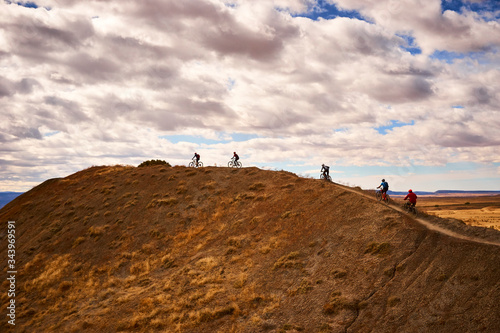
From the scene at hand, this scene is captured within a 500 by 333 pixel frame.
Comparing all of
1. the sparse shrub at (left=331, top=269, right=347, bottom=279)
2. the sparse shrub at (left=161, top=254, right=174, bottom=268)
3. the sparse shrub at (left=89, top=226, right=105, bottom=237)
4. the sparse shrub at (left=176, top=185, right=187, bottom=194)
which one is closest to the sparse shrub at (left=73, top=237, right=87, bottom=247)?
the sparse shrub at (left=89, top=226, right=105, bottom=237)

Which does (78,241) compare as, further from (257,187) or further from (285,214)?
(285,214)

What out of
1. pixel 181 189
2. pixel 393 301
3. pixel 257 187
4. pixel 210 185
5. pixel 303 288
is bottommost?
pixel 303 288

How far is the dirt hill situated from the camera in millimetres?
16328

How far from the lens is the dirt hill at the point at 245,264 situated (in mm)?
16328

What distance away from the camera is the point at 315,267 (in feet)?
70.6

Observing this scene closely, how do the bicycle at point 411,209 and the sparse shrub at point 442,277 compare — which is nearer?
the sparse shrub at point 442,277

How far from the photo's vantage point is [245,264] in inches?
958

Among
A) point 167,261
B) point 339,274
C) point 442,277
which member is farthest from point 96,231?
point 442,277

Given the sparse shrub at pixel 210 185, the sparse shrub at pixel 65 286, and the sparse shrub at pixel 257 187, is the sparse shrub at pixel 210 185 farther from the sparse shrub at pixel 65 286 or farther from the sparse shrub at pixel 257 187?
the sparse shrub at pixel 65 286

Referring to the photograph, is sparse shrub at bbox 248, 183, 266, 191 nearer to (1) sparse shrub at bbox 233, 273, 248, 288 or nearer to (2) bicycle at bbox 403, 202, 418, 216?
(1) sparse shrub at bbox 233, 273, 248, 288

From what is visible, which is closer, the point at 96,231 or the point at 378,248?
the point at 378,248

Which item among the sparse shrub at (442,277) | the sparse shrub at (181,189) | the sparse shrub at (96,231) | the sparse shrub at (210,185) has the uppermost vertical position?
the sparse shrub at (210,185)

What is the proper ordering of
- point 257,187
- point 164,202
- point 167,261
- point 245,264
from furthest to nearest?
1. point 164,202
2. point 257,187
3. point 167,261
4. point 245,264

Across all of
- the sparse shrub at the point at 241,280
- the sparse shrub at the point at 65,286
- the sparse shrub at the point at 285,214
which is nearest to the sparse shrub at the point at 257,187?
the sparse shrub at the point at 285,214
